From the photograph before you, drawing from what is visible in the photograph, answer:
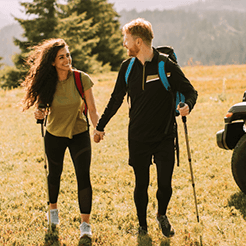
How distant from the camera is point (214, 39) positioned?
7259 inches

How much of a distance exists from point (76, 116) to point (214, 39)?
200m

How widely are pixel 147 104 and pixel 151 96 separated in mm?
99

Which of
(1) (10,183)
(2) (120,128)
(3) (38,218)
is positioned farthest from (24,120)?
(3) (38,218)

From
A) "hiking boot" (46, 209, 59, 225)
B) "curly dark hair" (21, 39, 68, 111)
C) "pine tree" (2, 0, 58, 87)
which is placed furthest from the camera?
"pine tree" (2, 0, 58, 87)

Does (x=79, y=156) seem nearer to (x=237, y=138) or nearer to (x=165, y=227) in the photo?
(x=165, y=227)

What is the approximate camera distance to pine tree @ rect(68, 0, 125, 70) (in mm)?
31938

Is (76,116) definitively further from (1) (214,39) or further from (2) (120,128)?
(1) (214,39)

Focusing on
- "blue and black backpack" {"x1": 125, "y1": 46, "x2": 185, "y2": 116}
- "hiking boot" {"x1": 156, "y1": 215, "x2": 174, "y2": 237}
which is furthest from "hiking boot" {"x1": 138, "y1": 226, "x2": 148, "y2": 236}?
"blue and black backpack" {"x1": 125, "y1": 46, "x2": 185, "y2": 116}

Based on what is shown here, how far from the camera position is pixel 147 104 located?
115 inches

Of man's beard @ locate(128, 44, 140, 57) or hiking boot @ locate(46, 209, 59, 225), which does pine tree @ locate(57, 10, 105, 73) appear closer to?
hiking boot @ locate(46, 209, 59, 225)

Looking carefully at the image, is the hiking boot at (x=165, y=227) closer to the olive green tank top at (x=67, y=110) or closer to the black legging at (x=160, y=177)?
the black legging at (x=160, y=177)

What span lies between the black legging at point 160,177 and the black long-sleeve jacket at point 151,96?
0.19 m

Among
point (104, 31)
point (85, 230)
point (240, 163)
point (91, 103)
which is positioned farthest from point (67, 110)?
point (104, 31)

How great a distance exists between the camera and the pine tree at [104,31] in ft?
105
